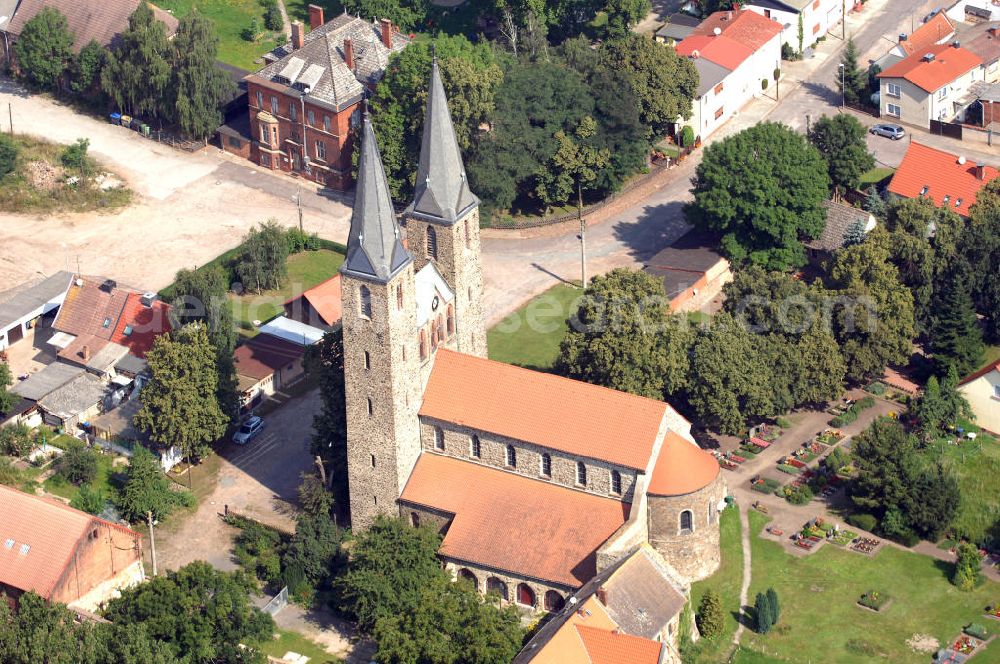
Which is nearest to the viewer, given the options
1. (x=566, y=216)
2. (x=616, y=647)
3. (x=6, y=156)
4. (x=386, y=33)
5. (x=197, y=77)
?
(x=616, y=647)

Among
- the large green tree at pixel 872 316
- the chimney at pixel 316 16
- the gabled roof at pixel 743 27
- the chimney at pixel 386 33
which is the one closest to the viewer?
the large green tree at pixel 872 316

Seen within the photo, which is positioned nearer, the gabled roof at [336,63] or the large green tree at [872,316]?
the large green tree at [872,316]

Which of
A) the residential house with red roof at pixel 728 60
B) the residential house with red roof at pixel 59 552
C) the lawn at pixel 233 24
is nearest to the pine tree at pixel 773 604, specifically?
the residential house with red roof at pixel 59 552

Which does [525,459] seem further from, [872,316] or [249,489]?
[872,316]

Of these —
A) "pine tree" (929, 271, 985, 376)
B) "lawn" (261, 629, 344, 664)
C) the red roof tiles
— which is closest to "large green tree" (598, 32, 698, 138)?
"pine tree" (929, 271, 985, 376)

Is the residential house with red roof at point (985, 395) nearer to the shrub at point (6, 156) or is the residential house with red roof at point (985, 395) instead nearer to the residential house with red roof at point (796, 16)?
the residential house with red roof at point (796, 16)

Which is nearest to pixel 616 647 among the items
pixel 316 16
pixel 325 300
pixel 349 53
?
pixel 325 300

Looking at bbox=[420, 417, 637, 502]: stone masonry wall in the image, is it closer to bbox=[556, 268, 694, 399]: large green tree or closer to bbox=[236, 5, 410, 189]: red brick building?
bbox=[556, 268, 694, 399]: large green tree
